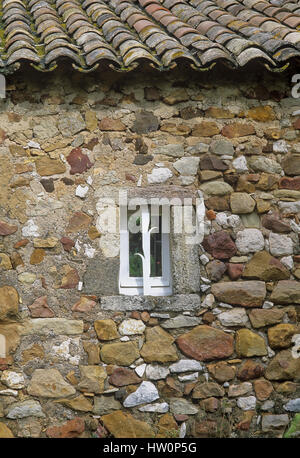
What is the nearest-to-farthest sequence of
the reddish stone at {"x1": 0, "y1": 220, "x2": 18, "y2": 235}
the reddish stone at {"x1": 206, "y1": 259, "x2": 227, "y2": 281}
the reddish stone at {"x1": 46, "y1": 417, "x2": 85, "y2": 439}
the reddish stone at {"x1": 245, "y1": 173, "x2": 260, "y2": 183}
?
the reddish stone at {"x1": 46, "y1": 417, "x2": 85, "y2": 439}
the reddish stone at {"x1": 0, "y1": 220, "x2": 18, "y2": 235}
the reddish stone at {"x1": 206, "y1": 259, "x2": 227, "y2": 281}
the reddish stone at {"x1": 245, "y1": 173, "x2": 260, "y2": 183}

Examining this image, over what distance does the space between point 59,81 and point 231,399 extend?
2.80 m

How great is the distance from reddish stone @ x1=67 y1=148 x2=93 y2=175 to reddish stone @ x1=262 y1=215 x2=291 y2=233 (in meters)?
1.46

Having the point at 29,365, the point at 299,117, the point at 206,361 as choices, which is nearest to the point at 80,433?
the point at 29,365

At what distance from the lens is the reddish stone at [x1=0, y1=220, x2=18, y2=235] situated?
4309 millimetres

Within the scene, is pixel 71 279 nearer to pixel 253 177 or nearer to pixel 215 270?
pixel 215 270

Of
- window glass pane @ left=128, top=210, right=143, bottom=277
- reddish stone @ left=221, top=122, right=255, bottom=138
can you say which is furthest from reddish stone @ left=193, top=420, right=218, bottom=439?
reddish stone @ left=221, top=122, right=255, bottom=138

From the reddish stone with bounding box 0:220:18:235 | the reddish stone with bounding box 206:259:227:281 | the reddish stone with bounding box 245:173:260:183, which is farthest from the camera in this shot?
the reddish stone with bounding box 245:173:260:183

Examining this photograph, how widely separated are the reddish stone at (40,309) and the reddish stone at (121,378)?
0.64 meters

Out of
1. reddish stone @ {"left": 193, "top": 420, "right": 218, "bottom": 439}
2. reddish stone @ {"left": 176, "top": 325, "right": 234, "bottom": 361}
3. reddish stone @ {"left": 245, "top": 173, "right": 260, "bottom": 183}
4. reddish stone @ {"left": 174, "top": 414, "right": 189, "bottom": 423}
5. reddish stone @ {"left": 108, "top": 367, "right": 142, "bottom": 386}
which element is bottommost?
reddish stone @ {"left": 193, "top": 420, "right": 218, "bottom": 439}

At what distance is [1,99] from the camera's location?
438 centimetres

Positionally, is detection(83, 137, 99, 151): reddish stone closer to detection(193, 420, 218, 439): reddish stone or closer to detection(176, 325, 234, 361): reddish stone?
detection(176, 325, 234, 361): reddish stone

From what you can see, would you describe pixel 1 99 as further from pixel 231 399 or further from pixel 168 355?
pixel 231 399

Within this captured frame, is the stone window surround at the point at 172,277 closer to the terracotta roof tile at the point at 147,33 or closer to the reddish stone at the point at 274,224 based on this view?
the reddish stone at the point at 274,224

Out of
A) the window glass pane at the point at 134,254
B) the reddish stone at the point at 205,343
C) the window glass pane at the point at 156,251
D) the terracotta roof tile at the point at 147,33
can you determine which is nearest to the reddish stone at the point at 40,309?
the window glass pane at the point at 134,254
